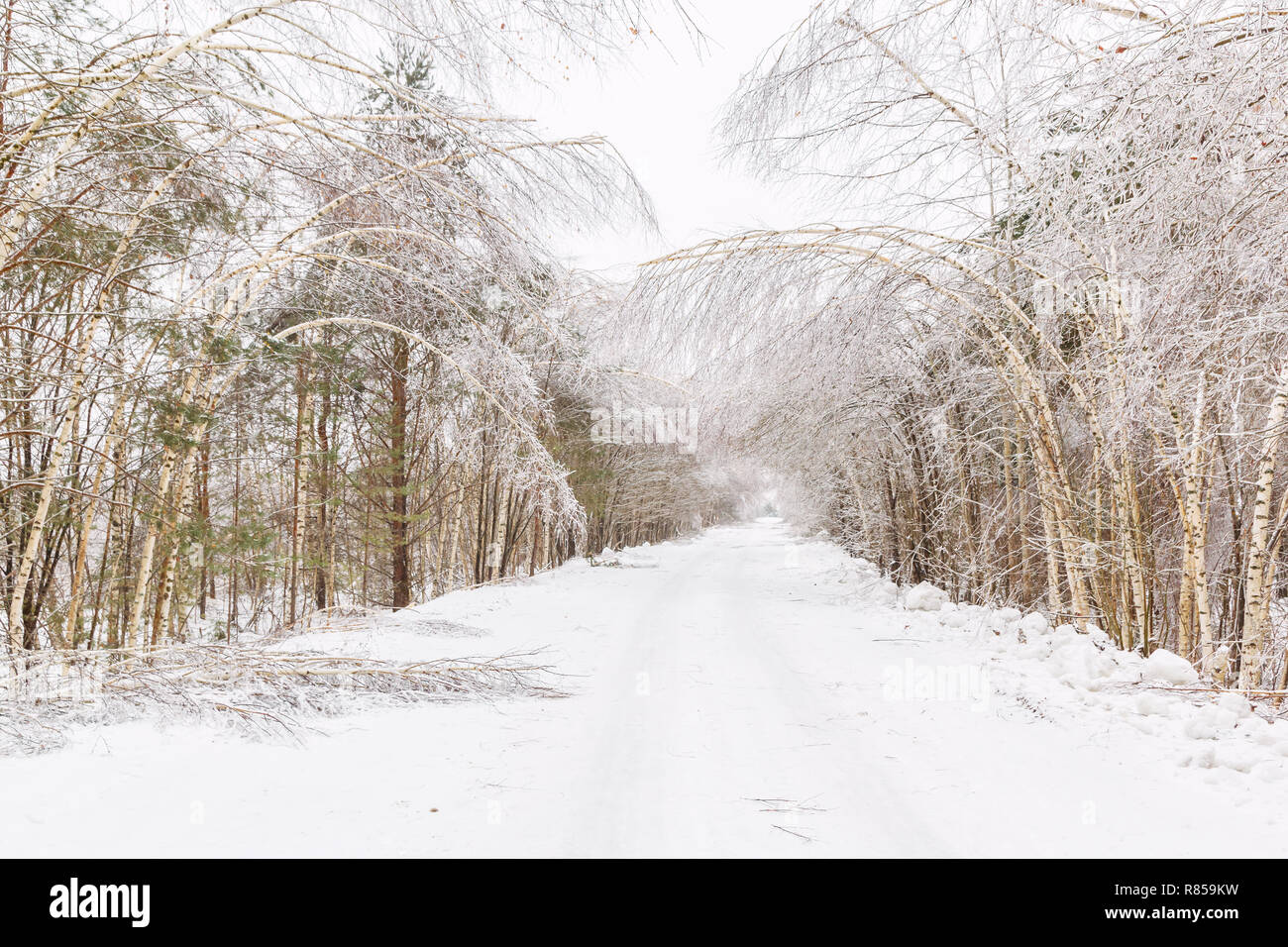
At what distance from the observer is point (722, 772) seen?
2.74 meters

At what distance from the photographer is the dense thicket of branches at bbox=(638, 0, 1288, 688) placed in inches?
84.5

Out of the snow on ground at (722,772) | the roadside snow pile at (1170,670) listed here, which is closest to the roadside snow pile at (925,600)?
the snow on ground at (722,772)

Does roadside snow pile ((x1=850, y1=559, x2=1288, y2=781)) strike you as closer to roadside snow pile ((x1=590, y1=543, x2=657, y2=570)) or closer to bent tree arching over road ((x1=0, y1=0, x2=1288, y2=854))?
bent tree arching over road ((x1=0, y1=0, x2=1288, y2=854))

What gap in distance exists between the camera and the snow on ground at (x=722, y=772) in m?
2.04

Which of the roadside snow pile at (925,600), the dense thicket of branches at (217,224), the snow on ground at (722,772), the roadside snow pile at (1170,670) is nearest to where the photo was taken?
the snow on ground at (722,772)

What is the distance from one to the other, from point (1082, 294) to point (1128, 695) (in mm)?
2521

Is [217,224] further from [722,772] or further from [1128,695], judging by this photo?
[1128,695]

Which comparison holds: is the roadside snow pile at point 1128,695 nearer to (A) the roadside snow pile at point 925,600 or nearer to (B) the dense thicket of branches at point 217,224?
(A) the roadside snow pile at point 925,600

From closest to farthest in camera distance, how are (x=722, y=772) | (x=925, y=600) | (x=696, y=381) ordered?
(x=722, y=772)
(x=696, y=381)
(x=925, y=600)

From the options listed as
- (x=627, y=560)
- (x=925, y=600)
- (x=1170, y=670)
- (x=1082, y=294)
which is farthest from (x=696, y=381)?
(x=627, y=560)

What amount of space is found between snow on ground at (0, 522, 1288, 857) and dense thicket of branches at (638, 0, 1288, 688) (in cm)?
105

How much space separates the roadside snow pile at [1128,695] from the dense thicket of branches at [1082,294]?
1.14ft
